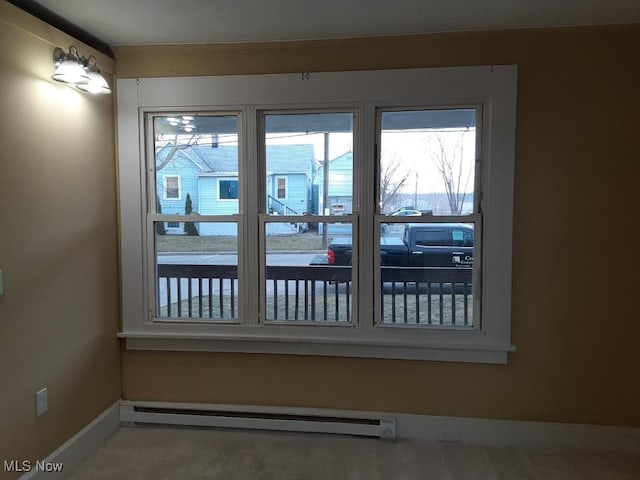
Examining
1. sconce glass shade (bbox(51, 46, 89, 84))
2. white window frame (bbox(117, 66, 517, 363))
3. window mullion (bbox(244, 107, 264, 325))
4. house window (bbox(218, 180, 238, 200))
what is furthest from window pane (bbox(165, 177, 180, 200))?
sconce glass shade (bbox(51, 46, 89, 84))

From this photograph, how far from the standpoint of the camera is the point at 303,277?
2.56m

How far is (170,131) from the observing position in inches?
101

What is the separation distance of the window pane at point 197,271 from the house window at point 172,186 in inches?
6.9

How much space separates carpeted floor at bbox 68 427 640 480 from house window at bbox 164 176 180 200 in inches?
56.9

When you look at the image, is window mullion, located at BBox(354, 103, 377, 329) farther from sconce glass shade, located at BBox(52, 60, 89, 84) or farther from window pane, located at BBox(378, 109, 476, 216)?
sconce glass shade, located at BBox(52, 60, 89, 84)

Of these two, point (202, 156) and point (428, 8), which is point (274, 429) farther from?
point (428, 8)

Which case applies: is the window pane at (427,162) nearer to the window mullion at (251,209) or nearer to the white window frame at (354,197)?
the white window frame at (354,197)

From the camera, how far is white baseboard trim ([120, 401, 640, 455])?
2.35 metres

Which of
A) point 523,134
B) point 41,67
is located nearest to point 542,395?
point 523,134

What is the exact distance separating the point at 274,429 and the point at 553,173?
2.17m

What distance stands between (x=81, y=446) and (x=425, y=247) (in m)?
2.18

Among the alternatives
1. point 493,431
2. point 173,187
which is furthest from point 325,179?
point 493,431

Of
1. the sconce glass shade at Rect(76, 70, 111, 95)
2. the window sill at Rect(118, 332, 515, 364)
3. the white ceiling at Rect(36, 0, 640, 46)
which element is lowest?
the window sill at Rect(118, 332, 515, 364)

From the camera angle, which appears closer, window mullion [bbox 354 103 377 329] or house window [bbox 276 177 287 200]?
window mullion [bbox 354 103 377 329]
